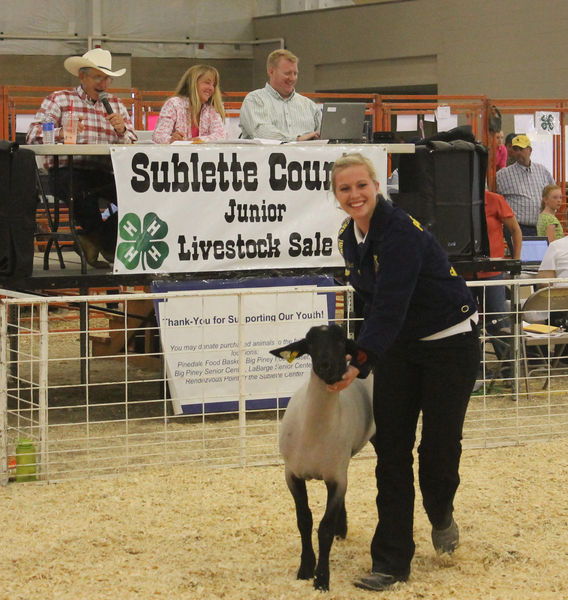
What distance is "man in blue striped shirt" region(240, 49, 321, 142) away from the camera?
321 inches

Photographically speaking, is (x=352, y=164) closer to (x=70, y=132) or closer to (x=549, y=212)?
(x=70, y=132)

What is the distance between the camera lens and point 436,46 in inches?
794

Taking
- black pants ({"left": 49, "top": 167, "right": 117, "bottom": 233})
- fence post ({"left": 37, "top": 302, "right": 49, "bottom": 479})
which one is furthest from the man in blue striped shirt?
fence post ({"left": 37, "top": 302, "right": 49, "bottom": 479})

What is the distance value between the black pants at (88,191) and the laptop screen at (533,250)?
4.56m

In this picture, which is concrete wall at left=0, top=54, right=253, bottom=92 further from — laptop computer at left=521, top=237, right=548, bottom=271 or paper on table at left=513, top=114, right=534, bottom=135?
laptop computer at left=521, top=237, right=548, bottom=271

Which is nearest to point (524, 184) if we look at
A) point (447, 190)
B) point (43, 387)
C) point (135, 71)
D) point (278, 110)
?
point (447, 190)

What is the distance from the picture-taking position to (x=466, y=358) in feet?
13.8

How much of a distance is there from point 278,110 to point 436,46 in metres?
12.8

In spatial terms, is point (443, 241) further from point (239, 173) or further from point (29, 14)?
point (29, 14)

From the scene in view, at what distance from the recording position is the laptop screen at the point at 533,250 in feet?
33.9

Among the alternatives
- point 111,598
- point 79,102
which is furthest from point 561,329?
point 111,598

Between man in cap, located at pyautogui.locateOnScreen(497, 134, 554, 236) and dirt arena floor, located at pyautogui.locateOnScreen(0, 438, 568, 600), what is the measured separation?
6532 mm

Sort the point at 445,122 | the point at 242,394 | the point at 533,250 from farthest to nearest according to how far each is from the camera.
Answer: the point at 445,122
the point at 533,250
the point at 242,394

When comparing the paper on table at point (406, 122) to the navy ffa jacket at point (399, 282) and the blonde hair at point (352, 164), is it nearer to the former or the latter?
the navy ffa jacket at point (399, 282)
